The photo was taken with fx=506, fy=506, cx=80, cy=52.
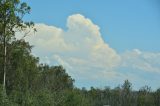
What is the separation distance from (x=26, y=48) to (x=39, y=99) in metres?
20.5

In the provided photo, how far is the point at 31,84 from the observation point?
71.1 metres

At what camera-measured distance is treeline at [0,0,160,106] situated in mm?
36406

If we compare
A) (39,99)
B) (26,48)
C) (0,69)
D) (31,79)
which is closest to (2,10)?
(39,99)

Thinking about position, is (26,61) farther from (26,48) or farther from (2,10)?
(2,10)

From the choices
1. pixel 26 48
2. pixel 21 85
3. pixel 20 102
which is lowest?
pixel 20 102

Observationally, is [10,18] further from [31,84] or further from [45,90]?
[31,84]

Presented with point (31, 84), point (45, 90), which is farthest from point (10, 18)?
point (31, 84)

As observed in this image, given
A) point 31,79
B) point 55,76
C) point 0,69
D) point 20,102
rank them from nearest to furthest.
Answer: point 20,102, point 0,69, point 31,79, point 55,76

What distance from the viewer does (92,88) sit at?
115m

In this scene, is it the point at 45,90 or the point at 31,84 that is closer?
the point at 45,90

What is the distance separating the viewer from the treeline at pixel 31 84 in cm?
3641

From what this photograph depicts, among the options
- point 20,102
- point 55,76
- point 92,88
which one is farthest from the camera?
point 92,88

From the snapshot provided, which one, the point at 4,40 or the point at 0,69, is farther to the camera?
the point at 0,69

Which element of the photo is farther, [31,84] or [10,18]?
[31,84]
